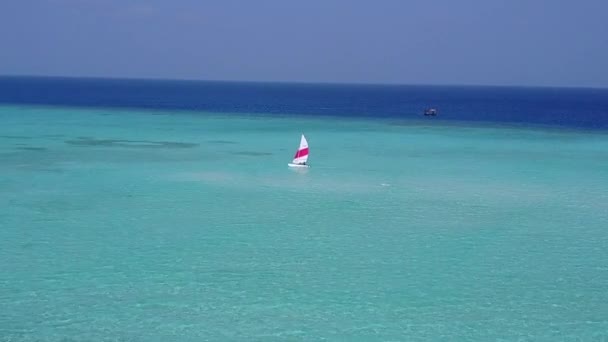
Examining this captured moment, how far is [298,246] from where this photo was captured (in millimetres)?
17406

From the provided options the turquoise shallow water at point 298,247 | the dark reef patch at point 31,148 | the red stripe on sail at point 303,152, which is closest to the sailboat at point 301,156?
the red stripe on sail at point 303,152

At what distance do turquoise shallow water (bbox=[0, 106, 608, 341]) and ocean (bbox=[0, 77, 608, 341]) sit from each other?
6 centimetres

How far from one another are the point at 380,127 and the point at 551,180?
87.8 feet

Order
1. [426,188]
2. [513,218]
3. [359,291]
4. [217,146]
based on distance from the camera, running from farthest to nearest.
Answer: [217,146] < [426,188] < [513,218] < [359,291]

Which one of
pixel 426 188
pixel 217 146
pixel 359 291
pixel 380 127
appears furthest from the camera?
pixel 380 127

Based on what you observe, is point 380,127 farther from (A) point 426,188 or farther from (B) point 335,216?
(B) point 335,216

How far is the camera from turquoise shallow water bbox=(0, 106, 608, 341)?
40.7 feet

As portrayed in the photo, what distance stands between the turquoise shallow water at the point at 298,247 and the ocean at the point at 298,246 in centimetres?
6

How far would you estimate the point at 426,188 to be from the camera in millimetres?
25453

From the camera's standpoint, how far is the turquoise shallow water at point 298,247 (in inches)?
488

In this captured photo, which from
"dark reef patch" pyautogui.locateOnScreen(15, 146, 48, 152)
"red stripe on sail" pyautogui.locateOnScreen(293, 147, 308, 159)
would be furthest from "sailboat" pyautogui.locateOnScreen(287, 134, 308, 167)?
"dark reef patch" pyautogui.locateOnScreen(15, 146, 48, 152)

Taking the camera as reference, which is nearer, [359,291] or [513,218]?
[359,291]

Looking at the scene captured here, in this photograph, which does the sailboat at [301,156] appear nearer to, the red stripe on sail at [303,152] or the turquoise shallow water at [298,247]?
the red stripe on sail at [303,152]

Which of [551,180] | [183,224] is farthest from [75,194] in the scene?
[551,180]
